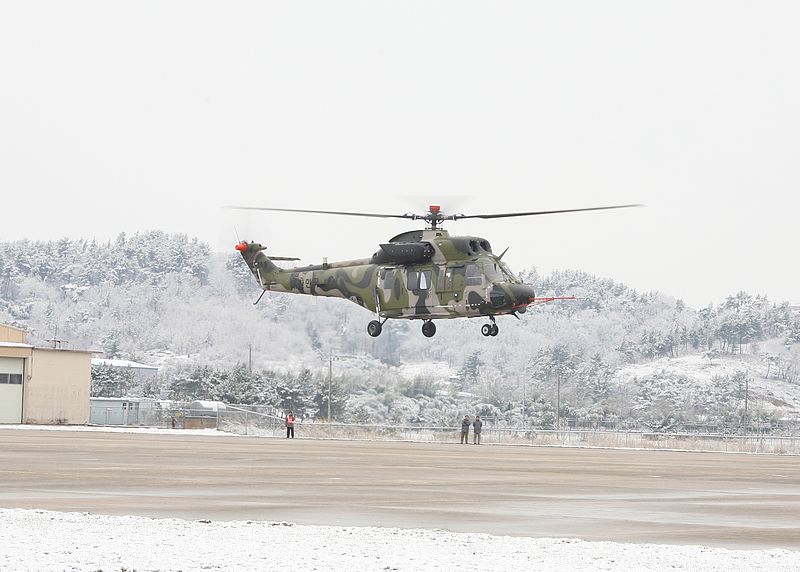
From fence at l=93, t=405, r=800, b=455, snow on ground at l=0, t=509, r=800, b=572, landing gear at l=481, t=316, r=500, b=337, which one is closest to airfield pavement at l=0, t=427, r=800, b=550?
snow on ground at l=0, t=509, r=800, b=572

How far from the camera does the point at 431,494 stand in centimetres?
2212

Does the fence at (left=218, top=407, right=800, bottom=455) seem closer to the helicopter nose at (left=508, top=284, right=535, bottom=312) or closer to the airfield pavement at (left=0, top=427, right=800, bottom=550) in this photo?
the helicopter nose at (left=508, top=284, right=535, bottom=312)

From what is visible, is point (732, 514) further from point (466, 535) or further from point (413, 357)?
point (413, 357)

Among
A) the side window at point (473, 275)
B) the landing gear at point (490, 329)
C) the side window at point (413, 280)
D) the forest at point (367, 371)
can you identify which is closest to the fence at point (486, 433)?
the side window at point (413, 280)

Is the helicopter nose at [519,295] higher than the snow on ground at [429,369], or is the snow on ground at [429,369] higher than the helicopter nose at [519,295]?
the snow on ground at [429,369]

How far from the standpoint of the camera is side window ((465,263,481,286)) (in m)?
50.0

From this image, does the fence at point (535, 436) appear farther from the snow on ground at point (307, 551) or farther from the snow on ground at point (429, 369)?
the snow on ground at point (429, 369)

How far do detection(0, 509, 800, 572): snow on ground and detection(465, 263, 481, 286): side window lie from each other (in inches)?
1366

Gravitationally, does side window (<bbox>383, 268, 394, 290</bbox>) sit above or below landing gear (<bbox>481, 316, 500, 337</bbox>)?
above

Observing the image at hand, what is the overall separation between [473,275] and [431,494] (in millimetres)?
28292


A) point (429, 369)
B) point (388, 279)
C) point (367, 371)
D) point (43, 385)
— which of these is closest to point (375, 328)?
point (388, 279)

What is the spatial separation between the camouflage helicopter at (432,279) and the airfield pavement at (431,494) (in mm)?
14388

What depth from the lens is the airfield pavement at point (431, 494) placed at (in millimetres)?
16781

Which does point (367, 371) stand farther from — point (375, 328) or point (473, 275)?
point (473, 275)
